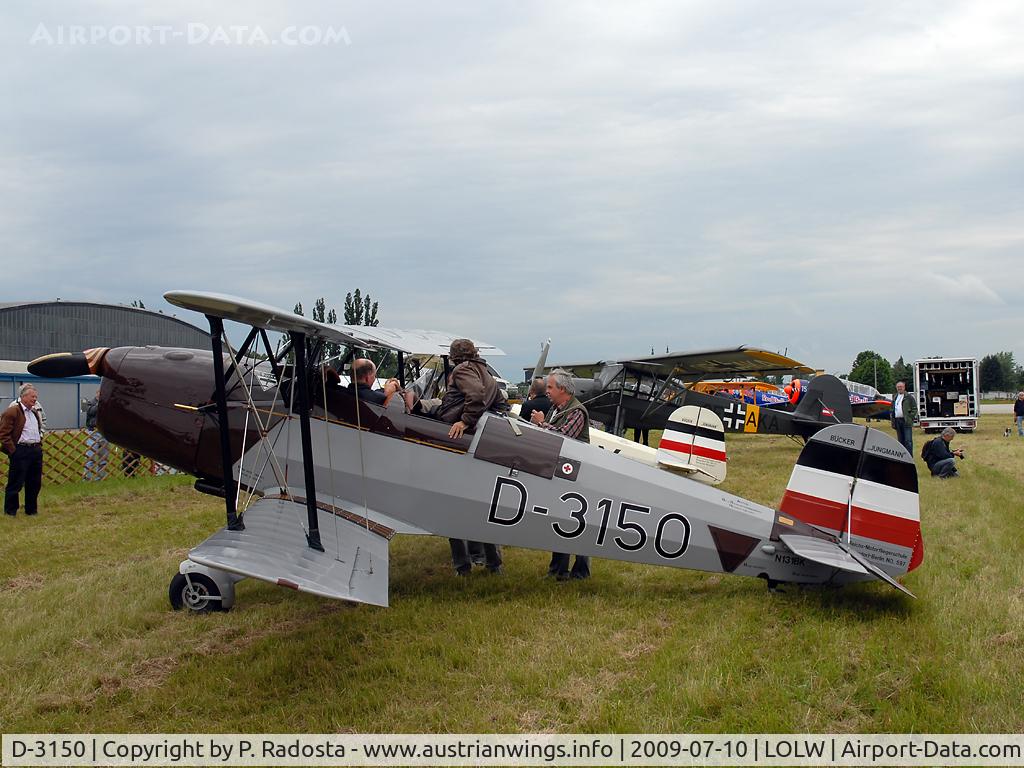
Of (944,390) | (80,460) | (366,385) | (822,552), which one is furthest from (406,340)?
(944,390)

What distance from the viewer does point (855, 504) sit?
533cm

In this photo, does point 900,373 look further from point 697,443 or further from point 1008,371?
point 697,443

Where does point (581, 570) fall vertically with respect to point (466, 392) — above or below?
below

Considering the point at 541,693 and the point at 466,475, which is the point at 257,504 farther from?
the point at 541,693

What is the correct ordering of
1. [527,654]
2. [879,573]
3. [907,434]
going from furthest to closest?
[907,434] → [879,573] → [527,654]

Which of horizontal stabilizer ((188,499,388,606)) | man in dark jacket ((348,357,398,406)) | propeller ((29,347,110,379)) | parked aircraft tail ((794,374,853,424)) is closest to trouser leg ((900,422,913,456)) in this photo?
parked aircraft tail ((794,374,853,424))

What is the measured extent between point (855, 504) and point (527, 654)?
2.57 metres

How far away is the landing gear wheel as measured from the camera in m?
5.45

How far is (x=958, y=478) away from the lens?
39.7ft

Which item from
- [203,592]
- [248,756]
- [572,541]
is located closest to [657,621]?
[572,541]

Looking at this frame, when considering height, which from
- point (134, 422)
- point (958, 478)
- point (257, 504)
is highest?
point (134, 422)

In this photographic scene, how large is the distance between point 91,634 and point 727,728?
13.2 feet

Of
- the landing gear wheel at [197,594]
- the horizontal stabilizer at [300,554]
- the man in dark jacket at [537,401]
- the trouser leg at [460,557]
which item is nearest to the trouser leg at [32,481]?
the landing gear wheel at [197,594]

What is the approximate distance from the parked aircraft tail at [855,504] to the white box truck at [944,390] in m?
23.3
